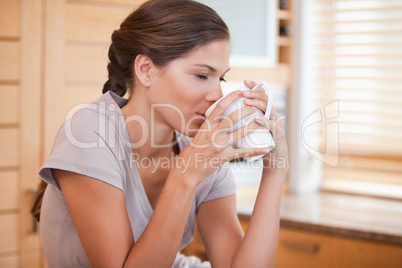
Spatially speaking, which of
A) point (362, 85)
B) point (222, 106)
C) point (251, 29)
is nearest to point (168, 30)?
point (222, 106)

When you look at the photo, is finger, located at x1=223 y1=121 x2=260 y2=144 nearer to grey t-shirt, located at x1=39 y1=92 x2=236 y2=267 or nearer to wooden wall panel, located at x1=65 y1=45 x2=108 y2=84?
grey t-shirt, located at x1=39 y1=92 x2=236 y2=267

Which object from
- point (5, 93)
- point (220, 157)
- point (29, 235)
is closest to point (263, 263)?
point (220, 157)

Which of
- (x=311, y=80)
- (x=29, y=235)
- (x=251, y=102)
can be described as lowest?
(x=29, y=235)

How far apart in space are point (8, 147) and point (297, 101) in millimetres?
1403

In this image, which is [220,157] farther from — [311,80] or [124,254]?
[311,80]

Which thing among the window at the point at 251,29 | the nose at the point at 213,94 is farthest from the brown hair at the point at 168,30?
the window at the point at 251,29

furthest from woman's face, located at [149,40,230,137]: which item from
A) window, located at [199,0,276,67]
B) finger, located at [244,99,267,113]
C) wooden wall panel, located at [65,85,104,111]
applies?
window, located at [199,0,276,67]

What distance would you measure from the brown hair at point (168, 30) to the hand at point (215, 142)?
0.17 meters

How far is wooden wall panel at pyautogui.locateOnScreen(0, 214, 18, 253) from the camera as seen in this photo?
1.74 meters

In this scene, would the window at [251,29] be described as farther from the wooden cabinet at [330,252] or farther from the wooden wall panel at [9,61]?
the wooden wall panel at [9,61]

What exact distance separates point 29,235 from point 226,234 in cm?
84

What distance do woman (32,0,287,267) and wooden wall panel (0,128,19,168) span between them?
558 mm

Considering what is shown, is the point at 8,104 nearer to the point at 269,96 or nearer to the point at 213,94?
the point at 213,94

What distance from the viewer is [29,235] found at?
179 cm
